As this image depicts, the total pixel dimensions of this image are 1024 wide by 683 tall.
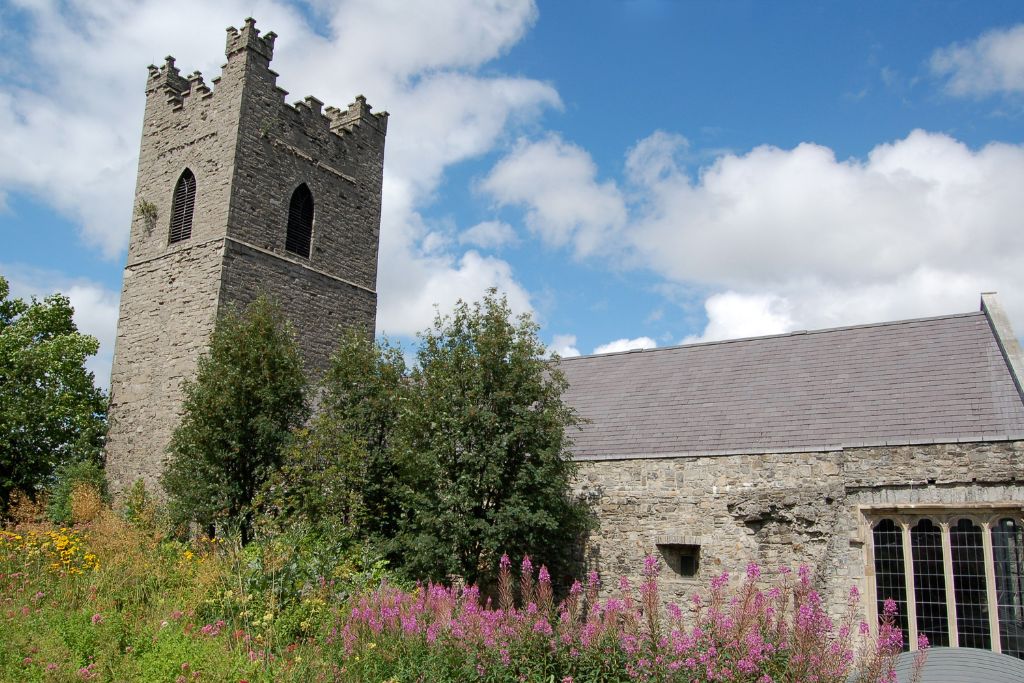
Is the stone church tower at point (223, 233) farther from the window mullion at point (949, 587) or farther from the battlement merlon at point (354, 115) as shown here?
the window mullion at point (949, 587)

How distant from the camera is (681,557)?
14.3 m

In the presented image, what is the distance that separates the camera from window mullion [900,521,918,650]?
→ 1180 centimetres

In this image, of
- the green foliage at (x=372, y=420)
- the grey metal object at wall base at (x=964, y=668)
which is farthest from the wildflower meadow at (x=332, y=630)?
the green foliage at (x=372, y=420)

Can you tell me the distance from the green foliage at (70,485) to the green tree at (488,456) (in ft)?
32.7

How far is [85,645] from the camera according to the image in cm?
861

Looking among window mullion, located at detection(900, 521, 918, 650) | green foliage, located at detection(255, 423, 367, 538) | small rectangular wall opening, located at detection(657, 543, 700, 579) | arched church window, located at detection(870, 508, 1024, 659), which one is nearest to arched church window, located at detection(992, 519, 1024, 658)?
arched church window, located at detection(870, 508, 1024, 659)

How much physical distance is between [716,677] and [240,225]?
17066mm

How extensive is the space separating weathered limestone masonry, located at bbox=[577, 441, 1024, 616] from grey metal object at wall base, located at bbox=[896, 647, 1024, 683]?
219 inches

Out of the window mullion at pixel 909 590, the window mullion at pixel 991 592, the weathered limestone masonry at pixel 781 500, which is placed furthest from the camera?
the weathered limestone masonry at pixel 781 500

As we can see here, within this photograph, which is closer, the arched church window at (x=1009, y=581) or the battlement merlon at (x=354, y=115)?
the arched church window at (x=1009, y=581)

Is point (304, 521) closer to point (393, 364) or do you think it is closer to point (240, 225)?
point (393, 364)

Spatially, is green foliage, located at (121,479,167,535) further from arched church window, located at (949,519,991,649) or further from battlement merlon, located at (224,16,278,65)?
arched church window, located at (949,519,991,649)

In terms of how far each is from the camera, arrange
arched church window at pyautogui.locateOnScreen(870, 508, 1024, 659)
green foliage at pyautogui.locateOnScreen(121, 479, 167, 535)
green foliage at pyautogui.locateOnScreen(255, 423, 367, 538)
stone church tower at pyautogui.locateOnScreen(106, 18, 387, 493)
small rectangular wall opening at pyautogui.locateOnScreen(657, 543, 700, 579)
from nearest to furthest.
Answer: arched church window at pyautogui.locateOnScreen(870, 508, 1024, 659), small rectangular wall opening at pyautogui.locateOnScreen(657, 543, 700, 579), green foliage at pyautogui.locateOnScreen(255, 423, 367, 538), green foliage at pyautogui.locateOnScreen(121, 479, 167, 535), stone church tower at pyautogui.locateOnScreen(106, 18, 387, 493)

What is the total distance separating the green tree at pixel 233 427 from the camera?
16672mm
